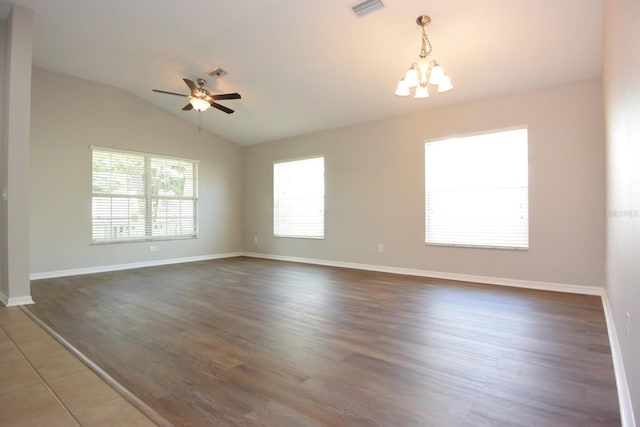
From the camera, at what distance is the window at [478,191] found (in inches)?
173

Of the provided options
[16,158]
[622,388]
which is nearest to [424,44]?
[622,388]

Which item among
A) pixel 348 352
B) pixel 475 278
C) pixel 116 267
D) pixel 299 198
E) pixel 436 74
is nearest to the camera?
pixel 348 352

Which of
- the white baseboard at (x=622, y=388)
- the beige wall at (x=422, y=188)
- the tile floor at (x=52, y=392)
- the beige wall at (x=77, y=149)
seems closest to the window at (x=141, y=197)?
the beige wall at (x=77, y=149)

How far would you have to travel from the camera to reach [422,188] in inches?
203

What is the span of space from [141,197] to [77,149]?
1265 mm

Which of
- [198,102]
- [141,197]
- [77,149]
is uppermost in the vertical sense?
[198,102]

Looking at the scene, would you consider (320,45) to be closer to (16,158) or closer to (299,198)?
(299,198)

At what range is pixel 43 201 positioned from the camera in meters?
4.98

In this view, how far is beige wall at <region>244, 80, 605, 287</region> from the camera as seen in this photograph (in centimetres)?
396

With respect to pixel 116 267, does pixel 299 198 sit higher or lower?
higher

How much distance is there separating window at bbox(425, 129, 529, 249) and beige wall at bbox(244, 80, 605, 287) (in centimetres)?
13

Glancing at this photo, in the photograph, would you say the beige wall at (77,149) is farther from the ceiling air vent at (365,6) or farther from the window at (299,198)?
the ceiling air vent at (365,6)

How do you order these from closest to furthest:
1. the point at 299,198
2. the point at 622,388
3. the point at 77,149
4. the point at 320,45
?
1. the point at 622,388
2. the point at 320,45
3. the point at 77,149
4. the point at 299,198

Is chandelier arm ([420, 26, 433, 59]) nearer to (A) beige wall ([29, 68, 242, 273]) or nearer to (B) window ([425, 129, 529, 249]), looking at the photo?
(B) window ([425, 129, 529, 249])
